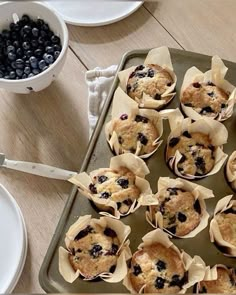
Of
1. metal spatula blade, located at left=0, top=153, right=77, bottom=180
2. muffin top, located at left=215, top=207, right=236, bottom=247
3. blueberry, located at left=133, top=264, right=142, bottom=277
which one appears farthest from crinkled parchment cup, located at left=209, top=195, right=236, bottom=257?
metal spatula blade, located at left=0, top=153, right=77, bottom=180

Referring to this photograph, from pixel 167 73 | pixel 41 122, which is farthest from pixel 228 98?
pixel 41 122

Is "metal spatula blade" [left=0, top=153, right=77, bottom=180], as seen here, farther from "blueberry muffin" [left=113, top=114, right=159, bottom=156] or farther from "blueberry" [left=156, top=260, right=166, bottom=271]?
"blueberry" [left=156, top=260, right=166, bottom=271]

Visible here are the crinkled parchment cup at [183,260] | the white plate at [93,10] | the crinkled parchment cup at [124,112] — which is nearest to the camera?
the crinkled parchment cup at [183,260]

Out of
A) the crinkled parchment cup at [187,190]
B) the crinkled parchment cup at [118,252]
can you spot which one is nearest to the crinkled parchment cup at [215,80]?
the crinkled parchment cup at [187,190]

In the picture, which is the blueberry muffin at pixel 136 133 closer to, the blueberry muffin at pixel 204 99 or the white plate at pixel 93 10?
the blueberry muffin at pixel 204 99

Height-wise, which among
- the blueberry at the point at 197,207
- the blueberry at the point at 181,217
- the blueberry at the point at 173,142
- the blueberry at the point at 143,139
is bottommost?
the blueberry at the point at 181,217

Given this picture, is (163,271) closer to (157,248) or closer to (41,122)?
(157,248)
